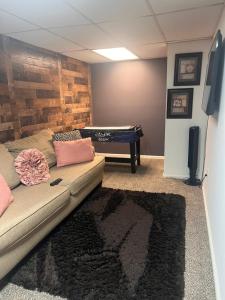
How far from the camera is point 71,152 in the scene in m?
3.13

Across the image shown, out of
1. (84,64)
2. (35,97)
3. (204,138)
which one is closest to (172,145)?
(204,138)

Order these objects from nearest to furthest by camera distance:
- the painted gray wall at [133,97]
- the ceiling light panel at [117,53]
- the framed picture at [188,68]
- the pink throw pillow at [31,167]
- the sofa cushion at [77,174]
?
the pink throw pillow at [31,167], the sofa cushion at [77,174], the framed picture at [188,68], the ceiling light panel at [117,53], the painted gray wall at [133,97]

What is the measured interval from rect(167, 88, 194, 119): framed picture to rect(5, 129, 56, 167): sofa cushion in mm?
1933

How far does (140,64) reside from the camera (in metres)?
4.83

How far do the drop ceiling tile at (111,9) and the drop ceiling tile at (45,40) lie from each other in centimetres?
82

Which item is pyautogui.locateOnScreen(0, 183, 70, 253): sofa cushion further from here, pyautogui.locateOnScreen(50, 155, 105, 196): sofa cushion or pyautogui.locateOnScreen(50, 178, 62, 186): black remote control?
pyautogui.locateOnScreen(50, 155, 105, 196): sofa cushion

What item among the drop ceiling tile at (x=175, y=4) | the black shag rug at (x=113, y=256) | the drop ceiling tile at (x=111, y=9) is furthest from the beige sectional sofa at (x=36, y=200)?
the drop ceiling tile at (x=175, y=4)

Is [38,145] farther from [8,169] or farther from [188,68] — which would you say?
[188,68]

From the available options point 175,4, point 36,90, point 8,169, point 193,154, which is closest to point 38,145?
point 8,169

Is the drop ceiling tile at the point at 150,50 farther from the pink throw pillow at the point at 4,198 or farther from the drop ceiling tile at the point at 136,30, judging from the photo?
the pink throw pillow at the point at 4,198

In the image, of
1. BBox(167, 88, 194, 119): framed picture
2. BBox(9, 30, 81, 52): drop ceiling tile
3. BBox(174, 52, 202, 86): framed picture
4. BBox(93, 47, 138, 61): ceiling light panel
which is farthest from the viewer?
BBox(93, 47, 138, 61): ceiling light panel

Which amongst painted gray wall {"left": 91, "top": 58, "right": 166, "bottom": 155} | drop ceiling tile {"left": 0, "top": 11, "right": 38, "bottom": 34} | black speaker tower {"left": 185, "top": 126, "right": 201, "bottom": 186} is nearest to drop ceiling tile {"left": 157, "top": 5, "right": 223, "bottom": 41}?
black speaker tower {"left": 185, "top": 126, "right": 201, "bottom": 186}

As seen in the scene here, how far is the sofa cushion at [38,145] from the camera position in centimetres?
262

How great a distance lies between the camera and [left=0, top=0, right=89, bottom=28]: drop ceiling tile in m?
1.93
